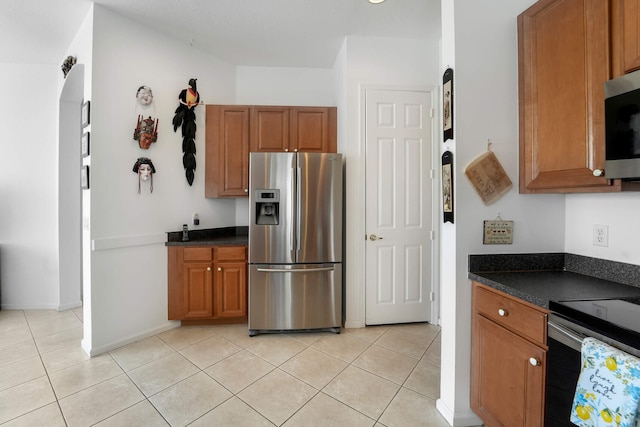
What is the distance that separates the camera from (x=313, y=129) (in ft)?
10.2

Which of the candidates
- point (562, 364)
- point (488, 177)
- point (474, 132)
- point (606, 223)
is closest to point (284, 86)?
point (474, 132)

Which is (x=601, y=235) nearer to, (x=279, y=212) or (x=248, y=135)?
(x=279, y=212)

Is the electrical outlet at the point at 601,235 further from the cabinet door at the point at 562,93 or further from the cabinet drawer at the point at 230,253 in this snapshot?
the cabinet drawer at the point at 230,253

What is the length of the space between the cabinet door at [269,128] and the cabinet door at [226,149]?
0.28 feet

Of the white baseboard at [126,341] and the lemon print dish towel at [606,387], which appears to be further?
the white baseboard at [126,341]

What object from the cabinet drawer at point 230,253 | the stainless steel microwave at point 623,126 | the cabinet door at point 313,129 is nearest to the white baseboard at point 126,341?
the cabinet drawer at point 230,253

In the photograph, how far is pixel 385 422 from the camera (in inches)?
63.7

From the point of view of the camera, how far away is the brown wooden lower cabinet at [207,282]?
2797mm

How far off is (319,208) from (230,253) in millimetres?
1004

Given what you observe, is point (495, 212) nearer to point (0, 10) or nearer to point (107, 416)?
point (107, 416)

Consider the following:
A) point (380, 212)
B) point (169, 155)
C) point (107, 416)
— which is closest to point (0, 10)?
point (169, 155)

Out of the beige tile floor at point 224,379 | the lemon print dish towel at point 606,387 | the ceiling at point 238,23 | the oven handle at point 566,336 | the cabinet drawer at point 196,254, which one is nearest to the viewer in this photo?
the lemon print dish towel at point 606,387

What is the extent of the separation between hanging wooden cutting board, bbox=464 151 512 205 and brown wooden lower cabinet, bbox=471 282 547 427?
19.8 inches

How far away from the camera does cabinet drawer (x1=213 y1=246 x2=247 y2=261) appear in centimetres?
282
